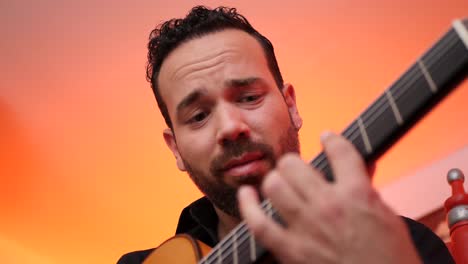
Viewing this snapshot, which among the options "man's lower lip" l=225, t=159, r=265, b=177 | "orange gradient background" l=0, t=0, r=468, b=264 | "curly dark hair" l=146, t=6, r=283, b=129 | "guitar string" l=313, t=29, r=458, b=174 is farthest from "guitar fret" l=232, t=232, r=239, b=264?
"orange gradient background" l=0, t=0, r=468, b=264

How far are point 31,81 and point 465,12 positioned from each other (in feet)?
4.30

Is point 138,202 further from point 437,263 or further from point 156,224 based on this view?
point 437,263

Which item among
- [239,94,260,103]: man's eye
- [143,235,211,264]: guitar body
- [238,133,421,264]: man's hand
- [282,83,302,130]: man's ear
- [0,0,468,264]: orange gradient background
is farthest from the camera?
[0,0,468,264]: orange gradient background

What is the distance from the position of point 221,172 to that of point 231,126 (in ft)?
0.26

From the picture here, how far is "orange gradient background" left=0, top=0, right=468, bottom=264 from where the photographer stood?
63.9 inches

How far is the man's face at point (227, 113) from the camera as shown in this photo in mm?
842

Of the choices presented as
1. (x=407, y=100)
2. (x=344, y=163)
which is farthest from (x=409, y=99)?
(x=344, y=163)

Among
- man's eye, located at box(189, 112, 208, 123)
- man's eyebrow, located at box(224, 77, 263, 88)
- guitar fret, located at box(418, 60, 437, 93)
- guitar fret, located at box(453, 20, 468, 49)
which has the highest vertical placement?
man's eyebrow, located at box(224, 77, 263, 88)

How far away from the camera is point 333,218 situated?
1.34 feet

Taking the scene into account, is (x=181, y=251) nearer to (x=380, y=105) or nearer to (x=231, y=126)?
(x=231, y=126)

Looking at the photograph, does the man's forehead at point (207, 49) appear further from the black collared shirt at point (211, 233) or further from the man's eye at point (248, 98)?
the black collared shirt at point (211, 233)

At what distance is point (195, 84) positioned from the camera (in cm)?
94

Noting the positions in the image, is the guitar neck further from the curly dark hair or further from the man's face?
the curly dark hair

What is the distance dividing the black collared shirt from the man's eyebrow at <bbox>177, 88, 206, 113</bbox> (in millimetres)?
210
